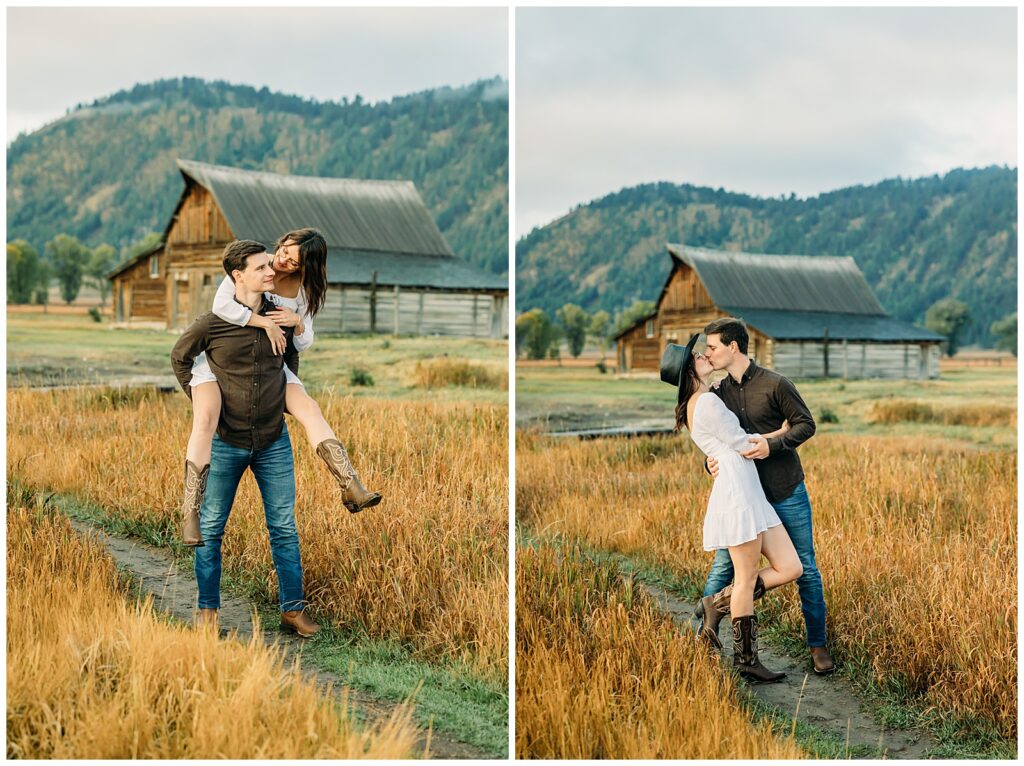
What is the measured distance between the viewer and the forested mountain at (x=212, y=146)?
399 centimetres

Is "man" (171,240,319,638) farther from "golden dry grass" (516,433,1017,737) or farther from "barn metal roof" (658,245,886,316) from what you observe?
"barn metal roof" (658,245,886,316)

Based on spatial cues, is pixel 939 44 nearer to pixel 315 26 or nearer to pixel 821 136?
pixel 821 136

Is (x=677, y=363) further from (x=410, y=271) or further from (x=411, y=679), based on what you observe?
(x=410, y=271)

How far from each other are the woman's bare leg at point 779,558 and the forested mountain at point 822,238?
168cm

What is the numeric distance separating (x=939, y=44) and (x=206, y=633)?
427 cm

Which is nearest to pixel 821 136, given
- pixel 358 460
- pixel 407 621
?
pixel 358 460

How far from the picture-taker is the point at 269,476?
325 centimetres

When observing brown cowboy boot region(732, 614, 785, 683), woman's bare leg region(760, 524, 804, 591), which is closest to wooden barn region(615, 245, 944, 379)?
woman's bare leg region(760, 524, 804, 591)

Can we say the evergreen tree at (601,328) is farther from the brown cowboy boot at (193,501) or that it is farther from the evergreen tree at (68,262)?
the evergreen tree at (68,262)

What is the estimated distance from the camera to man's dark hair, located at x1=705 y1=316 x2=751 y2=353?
3.23m

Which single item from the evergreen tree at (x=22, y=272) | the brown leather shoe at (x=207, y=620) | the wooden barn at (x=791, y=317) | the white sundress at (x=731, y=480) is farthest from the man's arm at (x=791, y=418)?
the evergreen tree at (x=22, y=272)

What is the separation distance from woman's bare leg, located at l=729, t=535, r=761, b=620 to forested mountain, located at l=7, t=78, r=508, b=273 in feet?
6.71

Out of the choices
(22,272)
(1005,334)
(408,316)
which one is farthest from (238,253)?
(1005,334)

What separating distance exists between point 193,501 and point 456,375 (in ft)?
4.63
